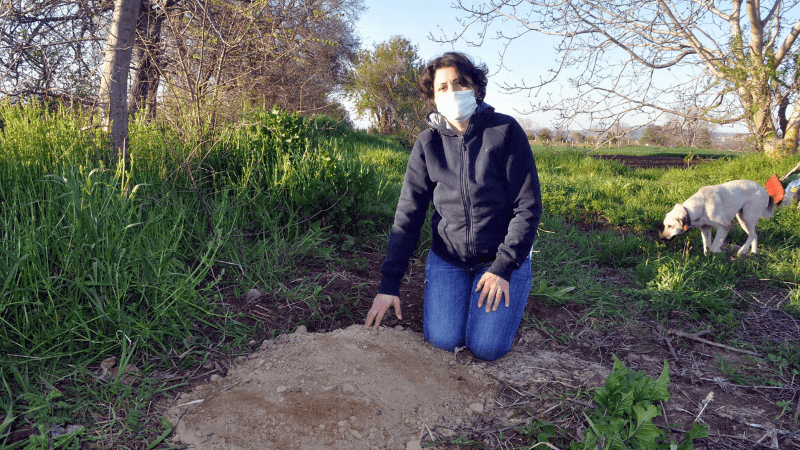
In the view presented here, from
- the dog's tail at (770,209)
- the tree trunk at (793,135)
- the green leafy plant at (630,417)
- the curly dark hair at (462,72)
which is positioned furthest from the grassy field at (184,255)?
the tree trunk at (793,135)

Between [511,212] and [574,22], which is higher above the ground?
[574,22]

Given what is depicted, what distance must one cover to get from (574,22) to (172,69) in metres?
6.66

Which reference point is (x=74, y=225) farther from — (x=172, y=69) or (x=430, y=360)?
(x=172, y=69)

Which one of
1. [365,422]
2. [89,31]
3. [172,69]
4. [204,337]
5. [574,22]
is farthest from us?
[574,22]

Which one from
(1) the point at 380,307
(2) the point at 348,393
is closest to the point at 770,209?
(1) the point at 380,307

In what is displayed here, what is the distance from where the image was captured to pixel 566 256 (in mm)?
4312

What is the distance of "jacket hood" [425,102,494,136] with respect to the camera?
8.73ft

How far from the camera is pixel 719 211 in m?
4.69

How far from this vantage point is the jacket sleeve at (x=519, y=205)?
2469 millimetres

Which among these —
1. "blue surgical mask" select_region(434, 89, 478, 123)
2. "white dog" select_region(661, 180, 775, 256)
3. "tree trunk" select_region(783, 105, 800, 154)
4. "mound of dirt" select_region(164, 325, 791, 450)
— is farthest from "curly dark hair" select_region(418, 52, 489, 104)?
"tree trunk" select_region(783, 105, 800, 154)

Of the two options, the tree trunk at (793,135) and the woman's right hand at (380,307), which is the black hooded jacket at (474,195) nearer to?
the woman's right hand at (380,307)

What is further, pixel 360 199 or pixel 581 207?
pixel 581 207

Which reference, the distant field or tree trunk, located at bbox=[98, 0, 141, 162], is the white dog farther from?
tree trunk, located at bbox=[98, 0, 141, 162]

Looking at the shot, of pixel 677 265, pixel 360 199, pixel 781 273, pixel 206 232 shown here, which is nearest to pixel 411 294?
pixel 360 199
